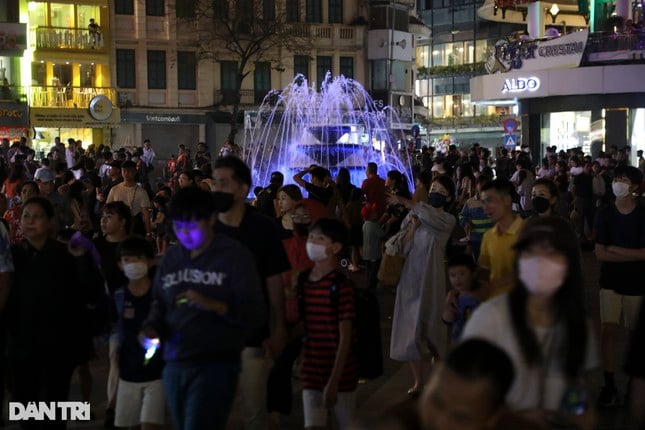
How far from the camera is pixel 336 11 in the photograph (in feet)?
198

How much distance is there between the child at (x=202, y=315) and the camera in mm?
5672

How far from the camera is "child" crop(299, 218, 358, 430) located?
681 centimetres

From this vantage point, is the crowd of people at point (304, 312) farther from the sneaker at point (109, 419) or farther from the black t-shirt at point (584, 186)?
the black t-shirt at point (584, 186)

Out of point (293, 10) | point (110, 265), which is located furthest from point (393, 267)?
point (293, 10)

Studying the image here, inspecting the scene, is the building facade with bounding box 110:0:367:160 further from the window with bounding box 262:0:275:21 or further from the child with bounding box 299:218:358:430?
the child with bounding box 299:218:358:430

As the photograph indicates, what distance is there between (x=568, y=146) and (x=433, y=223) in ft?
110

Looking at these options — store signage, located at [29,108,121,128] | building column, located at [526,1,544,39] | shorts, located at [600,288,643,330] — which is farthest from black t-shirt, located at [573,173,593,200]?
store signage, located at [29,108,121,128]

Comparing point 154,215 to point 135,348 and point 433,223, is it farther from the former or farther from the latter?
point 135,348

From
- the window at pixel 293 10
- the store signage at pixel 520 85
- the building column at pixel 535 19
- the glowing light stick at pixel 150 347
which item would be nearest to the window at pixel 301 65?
the window at pixel 293 10

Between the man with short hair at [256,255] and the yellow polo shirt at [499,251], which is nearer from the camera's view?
the man with short hair at [256,255]

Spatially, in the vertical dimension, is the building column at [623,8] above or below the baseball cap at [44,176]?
above

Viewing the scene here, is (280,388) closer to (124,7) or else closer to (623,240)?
(623,240)

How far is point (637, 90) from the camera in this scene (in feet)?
126

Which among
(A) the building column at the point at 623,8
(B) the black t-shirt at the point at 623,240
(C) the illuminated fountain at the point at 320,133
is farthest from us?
(A) the building column at the point at 623,8
